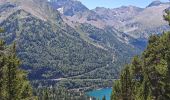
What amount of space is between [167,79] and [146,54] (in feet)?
64.7

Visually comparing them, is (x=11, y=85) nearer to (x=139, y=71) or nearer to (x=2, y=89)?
(x=2, y=89)

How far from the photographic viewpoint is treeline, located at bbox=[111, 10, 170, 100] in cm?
4893

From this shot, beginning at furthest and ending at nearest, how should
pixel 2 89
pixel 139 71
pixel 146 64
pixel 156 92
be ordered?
pixel 139 71 → pixel 146 64 → pixel 156 92 → pixel 2 89

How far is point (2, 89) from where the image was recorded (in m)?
47.1

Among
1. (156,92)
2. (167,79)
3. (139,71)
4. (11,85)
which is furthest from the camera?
(139,71)

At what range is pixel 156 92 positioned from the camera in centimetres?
6088

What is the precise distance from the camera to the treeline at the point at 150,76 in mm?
48931

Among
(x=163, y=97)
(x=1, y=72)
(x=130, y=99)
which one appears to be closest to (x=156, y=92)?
(x=163, y=97)

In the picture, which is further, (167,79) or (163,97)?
(163,97)

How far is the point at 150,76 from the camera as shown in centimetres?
6406

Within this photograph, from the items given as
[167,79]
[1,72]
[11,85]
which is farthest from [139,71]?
[11,85]

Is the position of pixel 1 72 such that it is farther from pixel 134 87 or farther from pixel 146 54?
pixel 146 54

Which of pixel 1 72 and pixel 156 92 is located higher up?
pixel 1 72

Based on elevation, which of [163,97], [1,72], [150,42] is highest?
[150,42]
